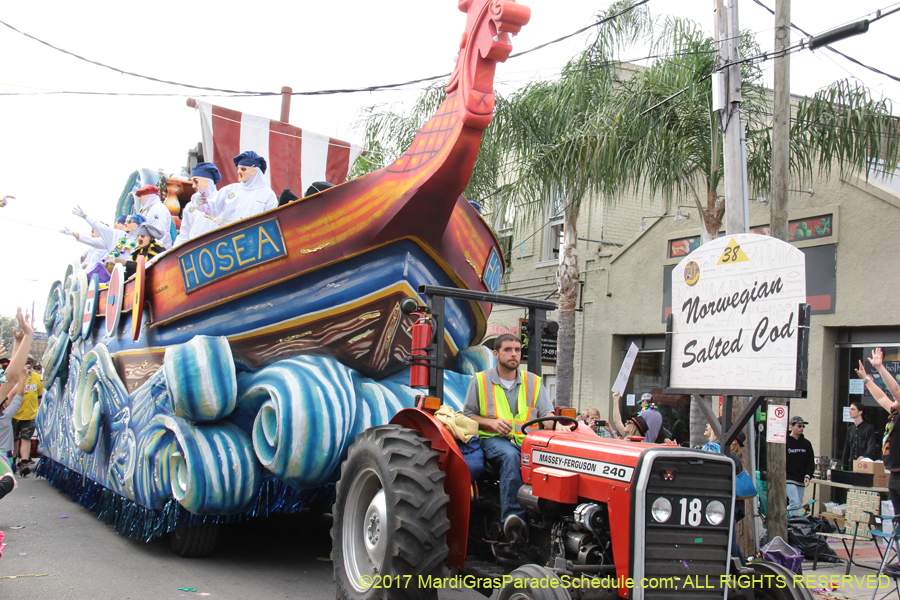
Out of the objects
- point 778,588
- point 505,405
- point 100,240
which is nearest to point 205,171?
point 100,240

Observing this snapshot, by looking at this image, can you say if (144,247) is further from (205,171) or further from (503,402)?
(503,402)

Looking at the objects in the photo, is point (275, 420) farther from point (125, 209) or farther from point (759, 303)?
point (125, 209)

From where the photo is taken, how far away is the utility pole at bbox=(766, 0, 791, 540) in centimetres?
772

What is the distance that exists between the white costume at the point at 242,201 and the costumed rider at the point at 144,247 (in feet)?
3.26

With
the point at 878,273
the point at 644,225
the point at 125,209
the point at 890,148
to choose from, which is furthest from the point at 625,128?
the point at 125,209

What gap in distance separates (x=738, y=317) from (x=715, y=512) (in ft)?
5.63

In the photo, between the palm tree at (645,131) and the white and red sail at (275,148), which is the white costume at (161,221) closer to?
the white and red sail at (275,148)

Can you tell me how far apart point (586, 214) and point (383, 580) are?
13278 millimetres

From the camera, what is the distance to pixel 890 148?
31.6ft

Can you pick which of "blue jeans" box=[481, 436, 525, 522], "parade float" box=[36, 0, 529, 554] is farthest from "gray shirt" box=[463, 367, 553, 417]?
"parade float" box=[36, 0, 529, 554]

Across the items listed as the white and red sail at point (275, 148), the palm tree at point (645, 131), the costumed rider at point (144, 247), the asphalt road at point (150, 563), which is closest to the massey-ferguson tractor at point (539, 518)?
the asphalt road at point (150, 563)

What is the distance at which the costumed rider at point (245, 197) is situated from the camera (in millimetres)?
7891

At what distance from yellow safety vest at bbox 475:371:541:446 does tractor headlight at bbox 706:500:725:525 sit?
1281 mm

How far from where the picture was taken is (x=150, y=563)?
6520 millimetres
